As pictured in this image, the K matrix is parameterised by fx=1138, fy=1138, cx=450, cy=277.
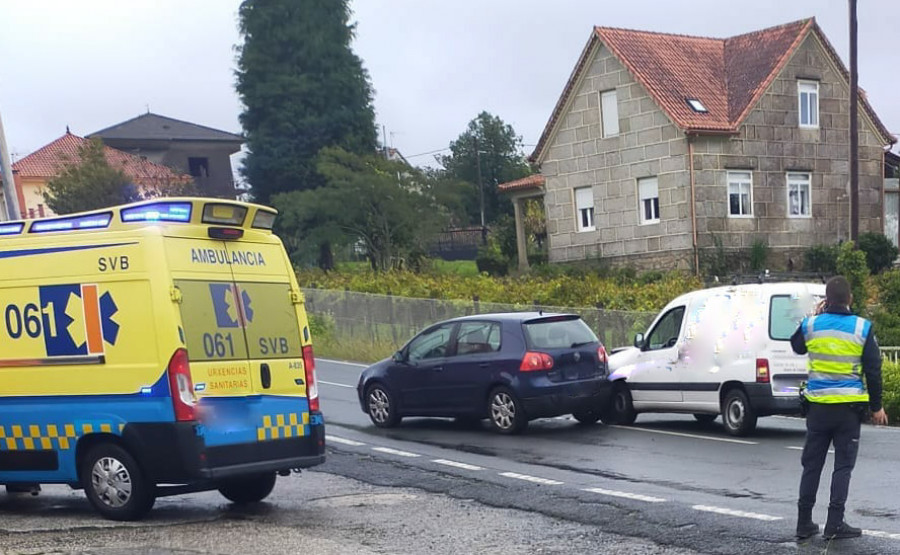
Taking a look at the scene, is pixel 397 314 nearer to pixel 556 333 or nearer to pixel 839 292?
pixel 556 333

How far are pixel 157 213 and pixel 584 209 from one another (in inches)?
1253

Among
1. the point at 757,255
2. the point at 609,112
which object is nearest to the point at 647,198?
the point at 609,112

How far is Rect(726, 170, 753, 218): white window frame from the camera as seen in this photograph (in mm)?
36944

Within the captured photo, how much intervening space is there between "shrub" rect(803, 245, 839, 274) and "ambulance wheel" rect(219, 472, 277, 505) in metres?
30.4

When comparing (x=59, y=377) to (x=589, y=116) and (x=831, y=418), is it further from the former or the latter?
(x=589, y=116)

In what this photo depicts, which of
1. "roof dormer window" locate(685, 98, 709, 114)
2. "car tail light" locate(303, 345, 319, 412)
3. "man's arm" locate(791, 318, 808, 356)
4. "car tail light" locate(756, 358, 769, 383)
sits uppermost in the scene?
"roof dormer window" locate(685, 98, 709, 114)

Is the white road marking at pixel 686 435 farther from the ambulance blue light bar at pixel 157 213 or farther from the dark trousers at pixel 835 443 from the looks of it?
the ambulance blue light bar at pixel 157 213

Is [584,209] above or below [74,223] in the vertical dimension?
below

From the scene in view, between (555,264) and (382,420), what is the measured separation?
25.3 meters

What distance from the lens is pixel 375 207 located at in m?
43.3

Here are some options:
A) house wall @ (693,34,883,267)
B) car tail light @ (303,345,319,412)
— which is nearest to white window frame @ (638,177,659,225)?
house wall @ (693,34,883,267)

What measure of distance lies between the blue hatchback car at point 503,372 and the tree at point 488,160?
4751 centimetres

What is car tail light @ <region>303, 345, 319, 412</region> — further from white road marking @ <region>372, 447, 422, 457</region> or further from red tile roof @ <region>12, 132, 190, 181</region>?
red tile roof @ <region>12, 132, 190, 181</region>

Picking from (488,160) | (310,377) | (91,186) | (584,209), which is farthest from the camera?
(488,160)
